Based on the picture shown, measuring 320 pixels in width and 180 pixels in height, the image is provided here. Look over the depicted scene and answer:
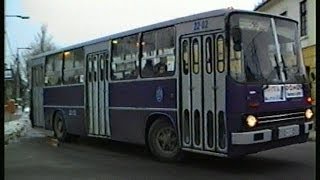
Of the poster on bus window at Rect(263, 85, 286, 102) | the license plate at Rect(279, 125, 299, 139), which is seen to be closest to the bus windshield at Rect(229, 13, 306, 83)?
the poster on bus window at Rect(263, 85, 286, 102)

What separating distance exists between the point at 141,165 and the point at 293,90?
305 centimetres

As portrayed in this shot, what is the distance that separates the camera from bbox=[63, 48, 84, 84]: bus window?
15133 millimetres

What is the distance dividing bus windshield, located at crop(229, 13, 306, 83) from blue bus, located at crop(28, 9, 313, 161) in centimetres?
2

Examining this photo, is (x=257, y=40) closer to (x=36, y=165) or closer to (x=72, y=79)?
(x=36, y=165)

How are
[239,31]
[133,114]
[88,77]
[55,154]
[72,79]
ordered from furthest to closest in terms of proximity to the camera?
1. [72,79]
2. [88,77]
3. [55,154]
4. [133,114]
5. [239,31]

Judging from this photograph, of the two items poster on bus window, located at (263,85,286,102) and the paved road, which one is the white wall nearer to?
the paved road

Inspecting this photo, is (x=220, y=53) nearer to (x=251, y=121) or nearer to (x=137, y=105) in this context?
(x=251, y=121)

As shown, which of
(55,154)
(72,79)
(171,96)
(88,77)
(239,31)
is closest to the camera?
(239,31)

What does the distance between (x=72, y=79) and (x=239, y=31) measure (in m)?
6.84

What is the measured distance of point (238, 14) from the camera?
9961 millimetres

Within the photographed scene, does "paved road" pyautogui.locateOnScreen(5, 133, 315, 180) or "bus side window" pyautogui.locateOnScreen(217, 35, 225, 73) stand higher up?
"bus side window" pyautogui.locateOnScreen(217, 35, 225, 73)

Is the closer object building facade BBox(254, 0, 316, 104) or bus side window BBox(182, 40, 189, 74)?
bus side window BBox(182, 40, 189, 74)

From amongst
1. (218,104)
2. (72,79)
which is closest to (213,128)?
(218,104)

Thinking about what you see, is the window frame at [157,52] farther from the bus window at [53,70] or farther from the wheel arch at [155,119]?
the bus window at [53,70]
